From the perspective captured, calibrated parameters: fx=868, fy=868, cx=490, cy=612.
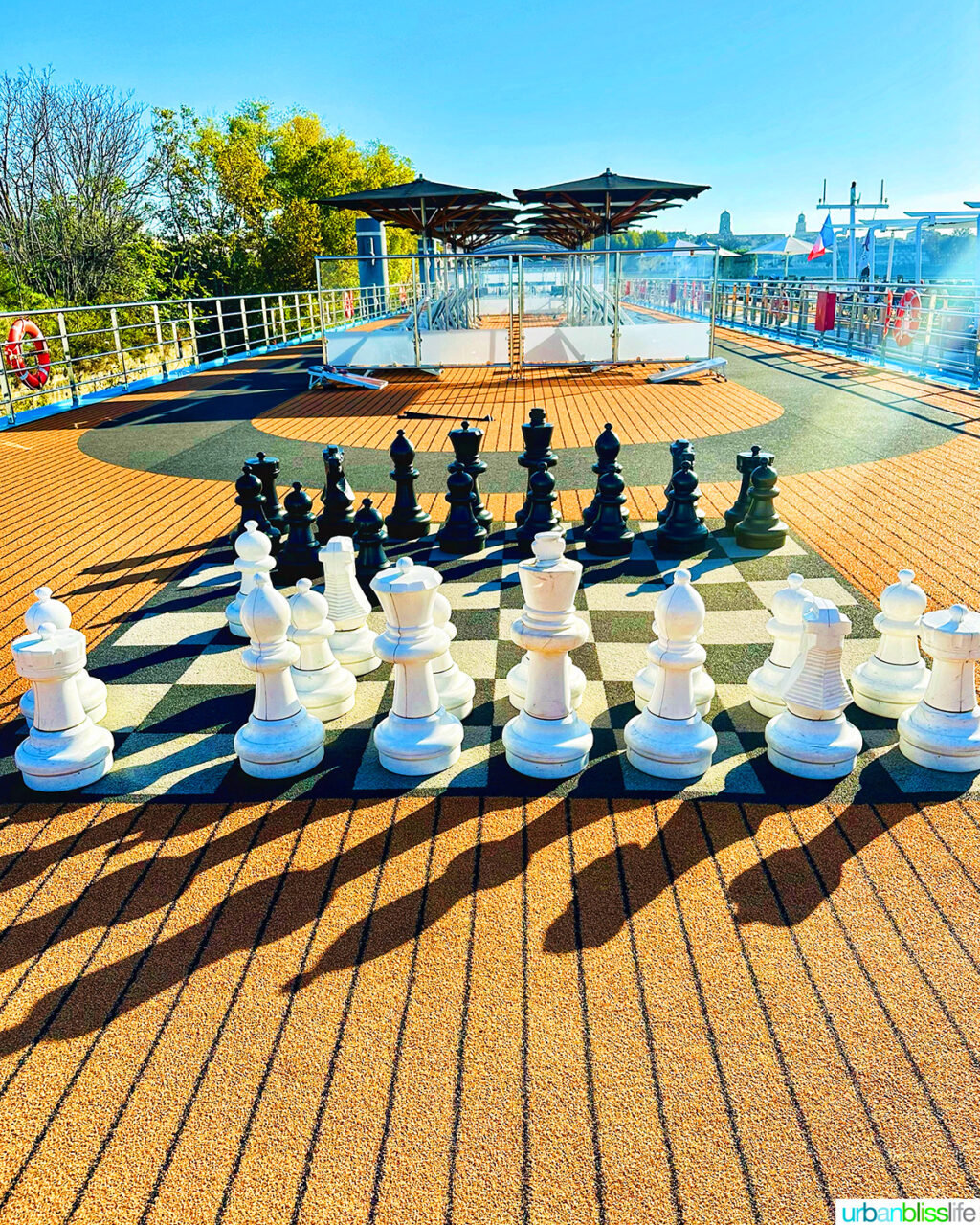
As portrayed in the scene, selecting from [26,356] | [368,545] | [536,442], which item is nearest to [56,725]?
[368,545]

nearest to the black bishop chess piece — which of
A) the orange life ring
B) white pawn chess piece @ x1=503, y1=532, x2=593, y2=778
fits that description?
white pawn chess piece @ x1=503, y1=532, x2=593, y2=778

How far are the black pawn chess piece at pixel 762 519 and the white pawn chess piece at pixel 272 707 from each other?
3231 millimetres

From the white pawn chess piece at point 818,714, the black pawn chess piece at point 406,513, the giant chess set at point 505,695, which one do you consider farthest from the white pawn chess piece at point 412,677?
the black pawn chess piece at point 406,513

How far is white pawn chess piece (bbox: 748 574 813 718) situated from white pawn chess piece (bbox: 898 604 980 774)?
0.46m

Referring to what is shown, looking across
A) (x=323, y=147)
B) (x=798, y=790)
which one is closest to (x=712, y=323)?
(x=798, y=790)

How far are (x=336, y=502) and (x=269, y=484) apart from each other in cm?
59

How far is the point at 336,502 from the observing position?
543 centimetres

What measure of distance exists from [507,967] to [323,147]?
46631mm

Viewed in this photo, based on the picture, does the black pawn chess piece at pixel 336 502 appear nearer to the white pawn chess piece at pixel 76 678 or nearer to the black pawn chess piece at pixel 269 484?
the black pawn chess piece at pixel 269 484

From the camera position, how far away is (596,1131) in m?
1.76

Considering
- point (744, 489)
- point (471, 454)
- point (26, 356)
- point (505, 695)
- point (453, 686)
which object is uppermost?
point (26, 356)

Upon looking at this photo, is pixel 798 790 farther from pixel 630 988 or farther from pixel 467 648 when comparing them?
pixel 467 648

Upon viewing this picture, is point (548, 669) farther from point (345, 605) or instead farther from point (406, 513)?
point (406, 513)

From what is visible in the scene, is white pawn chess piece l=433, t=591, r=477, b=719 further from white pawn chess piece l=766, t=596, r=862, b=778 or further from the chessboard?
white pawn chess piece l=766, t=596, r=862, b=778
